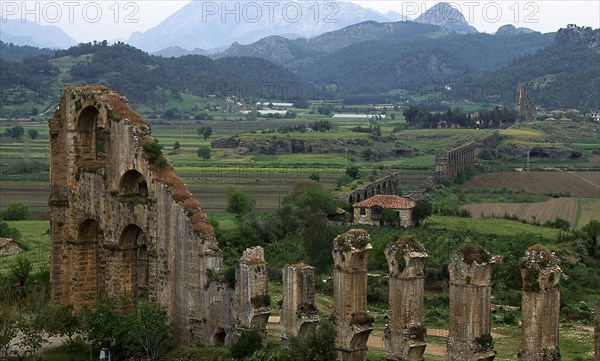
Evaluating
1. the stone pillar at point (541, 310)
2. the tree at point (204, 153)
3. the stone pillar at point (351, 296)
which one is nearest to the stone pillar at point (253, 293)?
the stone pillar at point (351, 296)

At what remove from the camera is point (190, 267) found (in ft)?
103

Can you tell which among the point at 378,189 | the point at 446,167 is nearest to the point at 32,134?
the point at 446,167

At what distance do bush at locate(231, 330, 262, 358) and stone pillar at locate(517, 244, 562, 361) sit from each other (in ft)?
26.7

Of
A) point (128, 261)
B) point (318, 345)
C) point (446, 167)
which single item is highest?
point (128, 261)

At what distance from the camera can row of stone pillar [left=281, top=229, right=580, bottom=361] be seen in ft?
74.7

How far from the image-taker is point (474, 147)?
119000mm

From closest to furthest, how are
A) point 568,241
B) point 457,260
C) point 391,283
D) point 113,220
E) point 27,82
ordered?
point 457,260 → point 391,283 → point 113,220 → point 568,241 → point 27,82

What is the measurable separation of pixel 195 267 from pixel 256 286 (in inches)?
103

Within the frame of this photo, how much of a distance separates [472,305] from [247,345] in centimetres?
718

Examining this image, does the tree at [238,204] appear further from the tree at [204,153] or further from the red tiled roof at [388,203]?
the tree at [204,153]

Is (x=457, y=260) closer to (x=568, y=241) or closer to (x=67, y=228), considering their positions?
(x=67, y=228)

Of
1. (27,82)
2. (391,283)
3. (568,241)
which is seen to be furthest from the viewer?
(27,82)

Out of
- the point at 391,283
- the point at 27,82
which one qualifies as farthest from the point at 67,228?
the point at 27,82

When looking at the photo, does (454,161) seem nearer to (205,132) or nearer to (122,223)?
(205,132)
